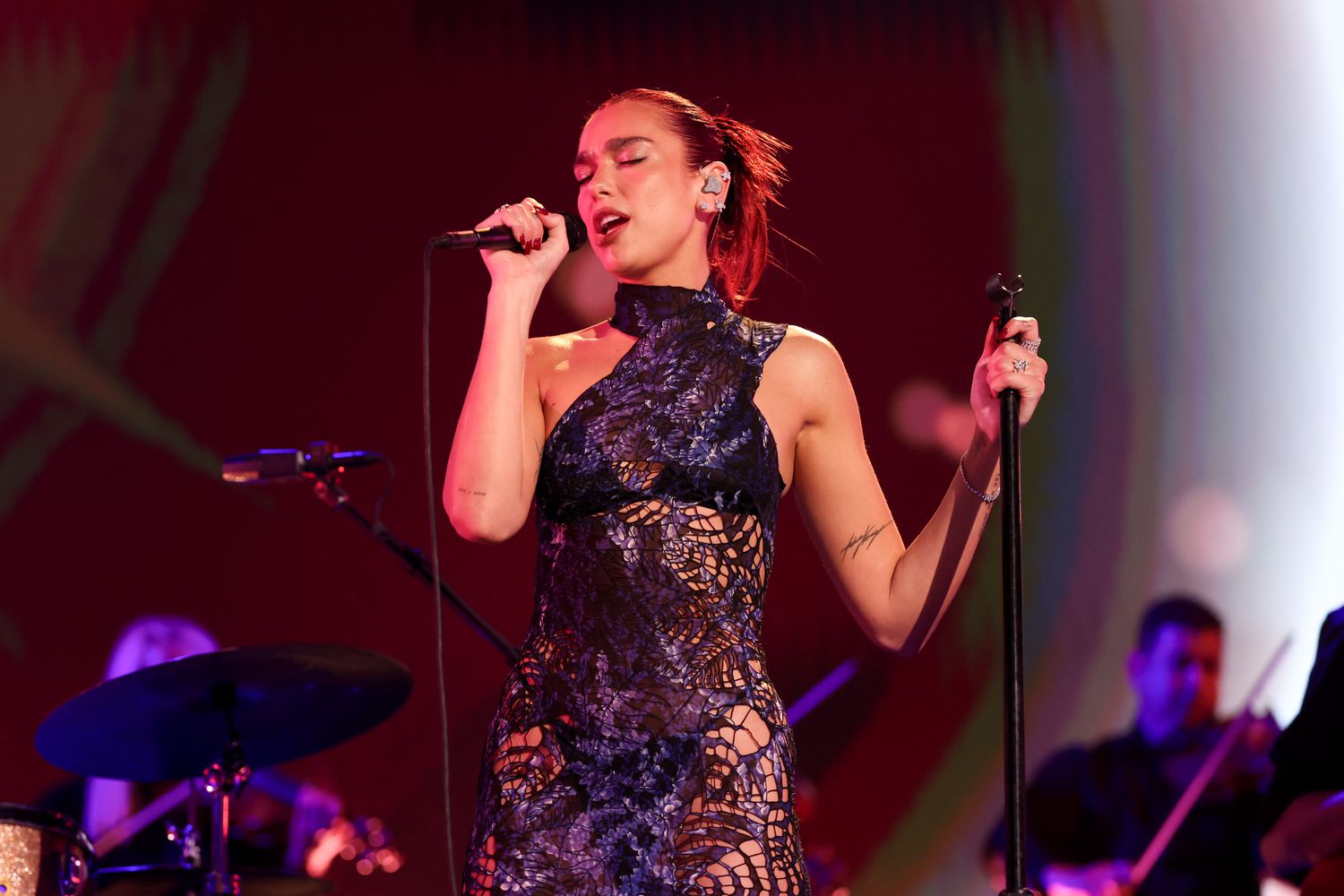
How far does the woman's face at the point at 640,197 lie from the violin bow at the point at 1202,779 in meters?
2.44

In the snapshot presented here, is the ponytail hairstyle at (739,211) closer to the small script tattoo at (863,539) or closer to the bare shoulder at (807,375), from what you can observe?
the bare shoulder at (807,375)

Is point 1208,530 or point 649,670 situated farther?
point 1208,530

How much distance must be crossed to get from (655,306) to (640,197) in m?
0.14

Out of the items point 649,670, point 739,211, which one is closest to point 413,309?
point 739,211

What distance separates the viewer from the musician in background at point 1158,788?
12.3 ft

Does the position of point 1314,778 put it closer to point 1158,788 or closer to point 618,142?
point 1158,788

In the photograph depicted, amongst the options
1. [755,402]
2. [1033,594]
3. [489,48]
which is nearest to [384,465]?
[489,48]

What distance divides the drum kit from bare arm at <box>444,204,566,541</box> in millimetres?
1167

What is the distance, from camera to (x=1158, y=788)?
3816 mm

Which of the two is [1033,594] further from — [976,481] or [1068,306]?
[976,481]

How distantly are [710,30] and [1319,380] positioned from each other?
1791mm

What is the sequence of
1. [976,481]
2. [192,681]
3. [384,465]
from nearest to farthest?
[976,481] → [192,681] → [384,465]

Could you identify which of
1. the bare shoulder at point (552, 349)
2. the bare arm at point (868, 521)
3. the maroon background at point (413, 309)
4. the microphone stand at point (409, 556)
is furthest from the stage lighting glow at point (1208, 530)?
the bare shoulder at point (552, 349)

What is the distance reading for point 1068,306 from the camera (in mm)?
3877
